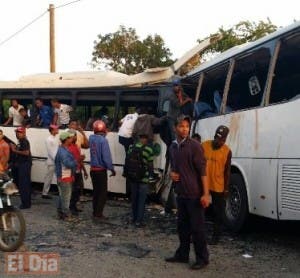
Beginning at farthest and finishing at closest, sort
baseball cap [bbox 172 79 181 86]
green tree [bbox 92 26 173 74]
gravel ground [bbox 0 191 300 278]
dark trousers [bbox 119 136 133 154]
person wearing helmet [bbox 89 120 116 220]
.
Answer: green tree [bbox 92 26 173 74] < dark trousers [bbox 119 136 133 154] < baseball cap [bbox 172 79 181 86] < person wearing helmet [bbox 89 120 116 220] < gravel ground [bbox 0 191 300 278]

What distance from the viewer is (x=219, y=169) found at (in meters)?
7.64

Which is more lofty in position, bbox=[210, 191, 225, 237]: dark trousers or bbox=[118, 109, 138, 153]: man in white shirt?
bbox=[118, 109, 138, 153]: man in white shirt

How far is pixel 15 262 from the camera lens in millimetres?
6820

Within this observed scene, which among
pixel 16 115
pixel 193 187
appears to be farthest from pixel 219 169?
pixel 16 115

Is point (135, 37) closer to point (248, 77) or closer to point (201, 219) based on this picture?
point (248, 77)

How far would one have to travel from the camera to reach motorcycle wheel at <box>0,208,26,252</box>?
730 centimetres

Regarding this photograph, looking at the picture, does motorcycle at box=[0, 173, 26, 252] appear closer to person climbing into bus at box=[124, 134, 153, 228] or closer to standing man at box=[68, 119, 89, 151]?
person climbing into bus at box=[124, 134, 153, 228]

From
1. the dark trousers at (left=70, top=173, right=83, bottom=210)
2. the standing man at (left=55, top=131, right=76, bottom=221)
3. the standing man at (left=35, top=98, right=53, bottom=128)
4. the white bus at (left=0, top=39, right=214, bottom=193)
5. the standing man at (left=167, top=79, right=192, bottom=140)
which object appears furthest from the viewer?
the standing man at (left=35, top=98, right=53, bottom=128)

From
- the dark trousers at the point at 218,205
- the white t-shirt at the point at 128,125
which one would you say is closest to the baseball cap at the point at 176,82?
the white t-shirt at the point at 128,125

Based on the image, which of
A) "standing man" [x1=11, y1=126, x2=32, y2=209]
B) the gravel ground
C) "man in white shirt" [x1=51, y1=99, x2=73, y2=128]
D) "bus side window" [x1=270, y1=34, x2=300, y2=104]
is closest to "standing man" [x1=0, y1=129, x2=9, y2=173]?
"standing man" [x1=11, y1=126, x2=32, y2=209]

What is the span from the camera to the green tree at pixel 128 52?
33156 mm

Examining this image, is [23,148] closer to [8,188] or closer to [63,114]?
[63,114]

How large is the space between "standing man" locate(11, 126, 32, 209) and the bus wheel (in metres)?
4.27

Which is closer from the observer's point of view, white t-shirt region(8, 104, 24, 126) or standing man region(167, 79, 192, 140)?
standing man region(167, 79, 192, 140)
